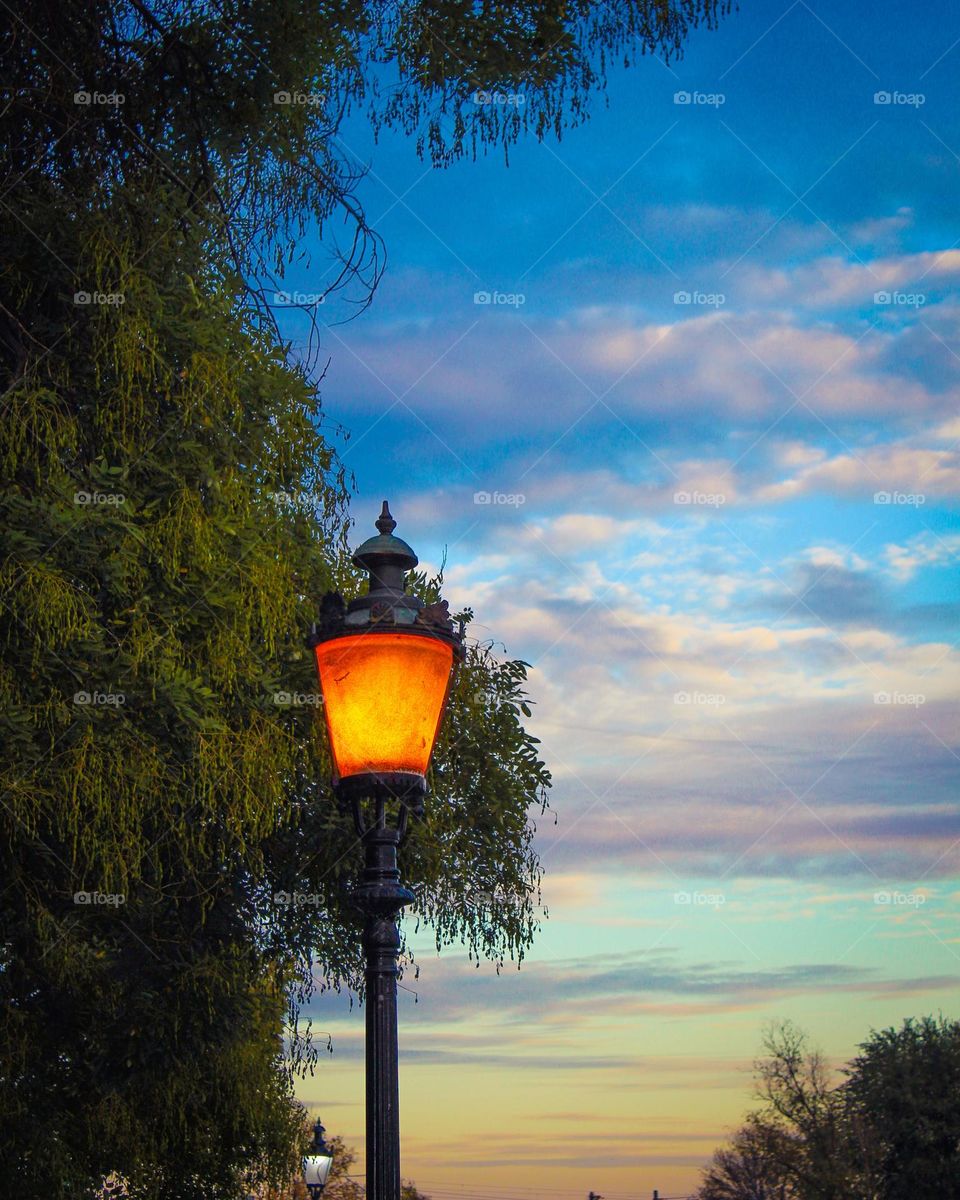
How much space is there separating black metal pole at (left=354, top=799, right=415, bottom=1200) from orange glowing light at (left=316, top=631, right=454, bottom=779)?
0.32 m

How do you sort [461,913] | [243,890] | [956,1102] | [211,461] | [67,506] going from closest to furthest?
[67,506], [211,461], [243,890], [461,913], [956,1102]

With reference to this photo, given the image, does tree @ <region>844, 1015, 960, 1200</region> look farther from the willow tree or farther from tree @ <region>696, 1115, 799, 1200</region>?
the willow tree

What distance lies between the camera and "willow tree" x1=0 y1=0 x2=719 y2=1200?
9.32 metres

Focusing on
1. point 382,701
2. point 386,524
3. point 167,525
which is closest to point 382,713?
point 382,701

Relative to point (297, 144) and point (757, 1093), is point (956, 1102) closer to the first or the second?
point (757, 1093)

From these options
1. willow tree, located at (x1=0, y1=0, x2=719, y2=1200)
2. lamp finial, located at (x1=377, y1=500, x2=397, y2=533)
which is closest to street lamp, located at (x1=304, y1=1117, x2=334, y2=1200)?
willow tree, located at (x1=0, y1=0, x2=719, y2=1200)

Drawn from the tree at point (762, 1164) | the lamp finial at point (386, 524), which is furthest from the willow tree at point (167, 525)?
the tree at point (762, 1164)

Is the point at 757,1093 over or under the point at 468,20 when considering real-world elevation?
under

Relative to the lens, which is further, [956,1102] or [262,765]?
[956,1102]

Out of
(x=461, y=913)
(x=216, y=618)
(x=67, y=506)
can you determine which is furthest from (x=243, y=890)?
(x=67, y=506)

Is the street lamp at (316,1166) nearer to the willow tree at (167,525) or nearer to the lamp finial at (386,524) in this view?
the willow tree at (167,525)

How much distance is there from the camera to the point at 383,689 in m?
5.82

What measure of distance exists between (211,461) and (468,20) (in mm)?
4210

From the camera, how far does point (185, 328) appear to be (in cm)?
1024
